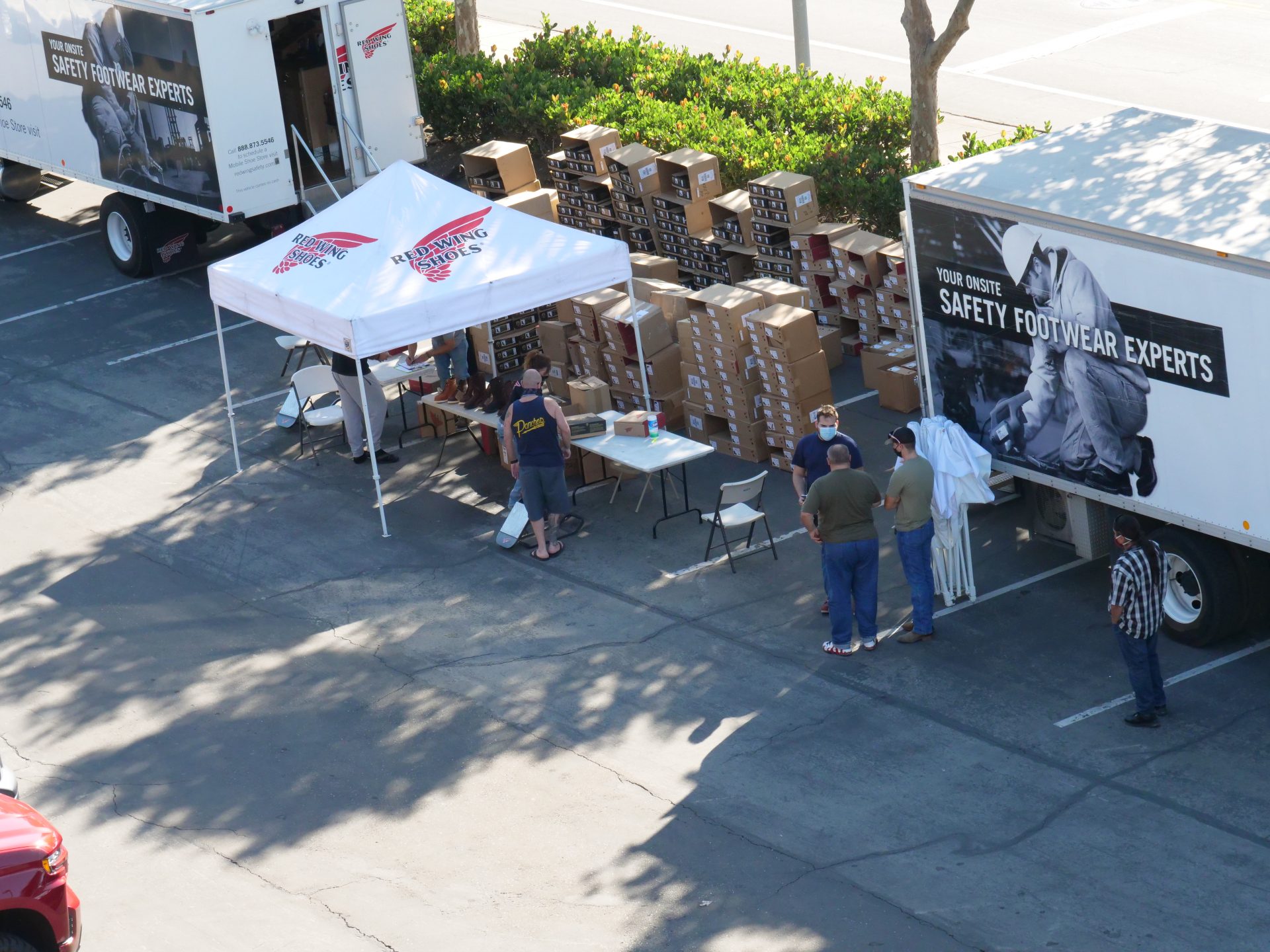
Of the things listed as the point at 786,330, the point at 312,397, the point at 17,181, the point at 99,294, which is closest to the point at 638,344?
the point at 786,330

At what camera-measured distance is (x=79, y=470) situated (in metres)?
15.6

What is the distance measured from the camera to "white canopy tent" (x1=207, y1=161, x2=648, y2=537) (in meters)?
13.6

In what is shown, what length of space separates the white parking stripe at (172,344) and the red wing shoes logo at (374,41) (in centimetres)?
346

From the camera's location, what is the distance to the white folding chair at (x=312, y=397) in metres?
15.6

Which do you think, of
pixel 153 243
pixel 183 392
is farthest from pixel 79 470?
pixel 153 243

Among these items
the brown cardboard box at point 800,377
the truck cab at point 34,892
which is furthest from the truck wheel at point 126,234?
the truck cab at point 34,892

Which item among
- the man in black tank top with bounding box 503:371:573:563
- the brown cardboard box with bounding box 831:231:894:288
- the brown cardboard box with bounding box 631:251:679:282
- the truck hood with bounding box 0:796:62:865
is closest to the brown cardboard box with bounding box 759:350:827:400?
the brown cardboard box with bounding box 831:231:894:288

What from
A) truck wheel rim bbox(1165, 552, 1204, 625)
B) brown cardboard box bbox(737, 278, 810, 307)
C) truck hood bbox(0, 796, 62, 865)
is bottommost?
truck wheel rim bbox(1165, 552, 1204, 625)

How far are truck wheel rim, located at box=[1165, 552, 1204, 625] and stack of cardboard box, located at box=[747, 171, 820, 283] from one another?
639 cm

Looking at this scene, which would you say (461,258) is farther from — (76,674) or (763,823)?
(763,823)

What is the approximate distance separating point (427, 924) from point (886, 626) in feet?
14.6

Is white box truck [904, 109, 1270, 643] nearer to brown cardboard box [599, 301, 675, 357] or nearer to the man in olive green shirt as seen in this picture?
the man in olive green shirt

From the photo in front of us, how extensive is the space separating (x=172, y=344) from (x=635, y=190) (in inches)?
214

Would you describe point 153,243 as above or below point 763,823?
above
